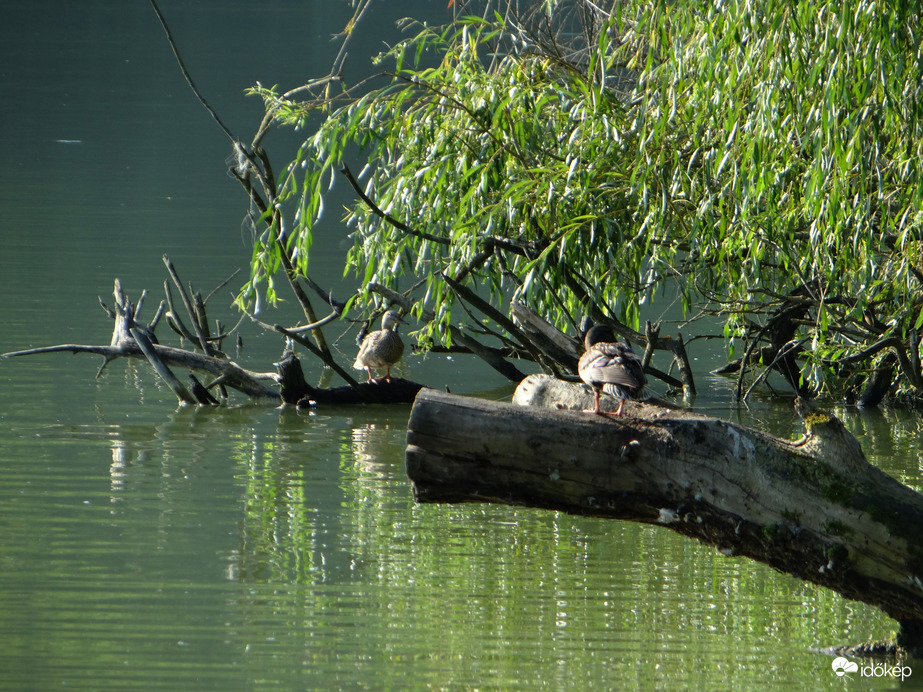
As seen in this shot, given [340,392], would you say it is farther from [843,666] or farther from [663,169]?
[843,666]

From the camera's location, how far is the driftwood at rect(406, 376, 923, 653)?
3664 mm

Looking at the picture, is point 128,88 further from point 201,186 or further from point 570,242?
point 570,242

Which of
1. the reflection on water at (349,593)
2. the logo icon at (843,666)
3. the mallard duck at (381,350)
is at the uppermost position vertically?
the mallard duck at (381,350)

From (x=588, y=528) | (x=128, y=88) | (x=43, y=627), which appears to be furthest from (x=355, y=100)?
(x=128, y=88)

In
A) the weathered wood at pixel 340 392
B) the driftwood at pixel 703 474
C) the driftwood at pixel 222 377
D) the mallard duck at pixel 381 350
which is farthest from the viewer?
the mallard duck at pixel 381 350

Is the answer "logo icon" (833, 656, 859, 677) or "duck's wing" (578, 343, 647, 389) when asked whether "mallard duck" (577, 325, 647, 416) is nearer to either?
"duck's wing" (578, 343, 647, 389)

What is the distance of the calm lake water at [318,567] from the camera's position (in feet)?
13.5

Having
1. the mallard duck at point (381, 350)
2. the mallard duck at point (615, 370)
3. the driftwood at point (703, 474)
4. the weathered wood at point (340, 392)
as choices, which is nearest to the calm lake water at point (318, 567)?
the weathered wood at point (340, 392)

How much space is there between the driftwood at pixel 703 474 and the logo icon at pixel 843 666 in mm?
442

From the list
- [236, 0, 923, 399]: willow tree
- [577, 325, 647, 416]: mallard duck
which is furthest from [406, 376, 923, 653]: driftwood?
[236, 0, 923, 399]: willow tree

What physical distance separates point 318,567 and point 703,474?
2103mm

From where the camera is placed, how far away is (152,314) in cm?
1262

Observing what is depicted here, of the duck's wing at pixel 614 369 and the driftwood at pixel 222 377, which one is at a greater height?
the duck's wing at pixel 614 369

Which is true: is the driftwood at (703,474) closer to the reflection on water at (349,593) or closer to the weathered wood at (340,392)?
the reflection on water at (349,593)
